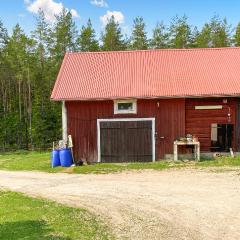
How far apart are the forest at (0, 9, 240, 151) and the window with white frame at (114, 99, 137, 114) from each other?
2017 cm

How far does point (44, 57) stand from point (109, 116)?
1032 inches

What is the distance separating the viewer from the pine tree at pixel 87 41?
46.1 m

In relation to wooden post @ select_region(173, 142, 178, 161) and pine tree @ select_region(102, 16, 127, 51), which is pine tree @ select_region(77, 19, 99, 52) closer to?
pine tree @ select_region(102, 16, 127, 51)

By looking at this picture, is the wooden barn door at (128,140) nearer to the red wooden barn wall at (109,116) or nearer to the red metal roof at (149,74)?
the red wooden barn wall at (109,116)

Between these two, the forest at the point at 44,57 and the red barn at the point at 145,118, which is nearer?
the red barn at the point at 145,118

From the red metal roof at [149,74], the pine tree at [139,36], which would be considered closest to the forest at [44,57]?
the pine tree at [139,36]

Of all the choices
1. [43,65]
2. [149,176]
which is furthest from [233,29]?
[149,176]

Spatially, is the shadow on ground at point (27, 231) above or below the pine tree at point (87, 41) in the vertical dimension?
below

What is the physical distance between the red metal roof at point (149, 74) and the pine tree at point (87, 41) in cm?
2215

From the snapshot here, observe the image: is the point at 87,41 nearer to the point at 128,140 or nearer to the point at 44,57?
the point at 44,57

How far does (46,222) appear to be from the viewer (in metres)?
9.97

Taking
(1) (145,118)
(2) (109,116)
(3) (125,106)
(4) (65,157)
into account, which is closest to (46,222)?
(4) (65,157)

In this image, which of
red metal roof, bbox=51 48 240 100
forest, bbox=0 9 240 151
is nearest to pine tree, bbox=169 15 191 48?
forest, bbox=0 9 240 151

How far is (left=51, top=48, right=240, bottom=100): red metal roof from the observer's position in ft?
69.4
